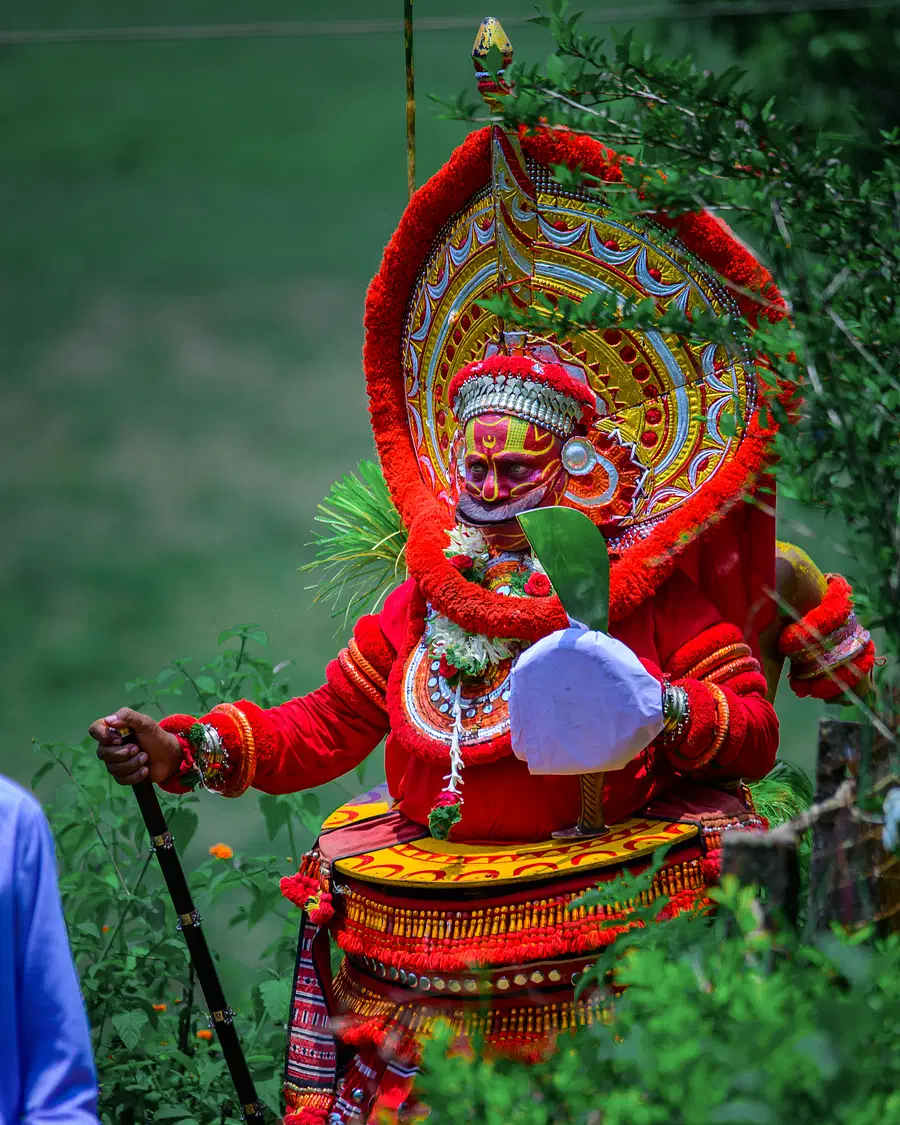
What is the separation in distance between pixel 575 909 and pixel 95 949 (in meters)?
1.40

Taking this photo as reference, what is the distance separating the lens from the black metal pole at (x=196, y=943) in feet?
9.37

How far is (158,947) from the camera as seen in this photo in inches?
139

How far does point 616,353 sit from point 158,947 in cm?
170

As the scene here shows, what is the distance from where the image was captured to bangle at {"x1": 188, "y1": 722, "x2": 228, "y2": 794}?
9.37 ft

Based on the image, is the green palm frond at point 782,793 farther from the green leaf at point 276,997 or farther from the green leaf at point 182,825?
the green leaf at point 182,825

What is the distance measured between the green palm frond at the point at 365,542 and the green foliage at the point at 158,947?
0.45 meters

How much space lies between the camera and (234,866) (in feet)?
12.2

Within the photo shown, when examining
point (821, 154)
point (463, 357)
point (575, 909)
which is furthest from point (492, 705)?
point (821, 154)

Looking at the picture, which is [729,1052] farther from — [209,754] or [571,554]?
[209,754]

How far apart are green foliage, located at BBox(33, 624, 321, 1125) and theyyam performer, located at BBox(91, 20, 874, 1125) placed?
0.57 m

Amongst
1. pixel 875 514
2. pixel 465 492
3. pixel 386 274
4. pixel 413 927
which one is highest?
pixel 875 514

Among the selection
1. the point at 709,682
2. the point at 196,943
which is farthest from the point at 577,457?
the point at 196,943

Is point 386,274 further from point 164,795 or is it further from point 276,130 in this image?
point 276,130

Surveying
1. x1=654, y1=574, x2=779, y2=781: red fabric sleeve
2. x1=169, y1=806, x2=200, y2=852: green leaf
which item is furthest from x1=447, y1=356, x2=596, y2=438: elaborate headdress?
x1=169, y1=806, x2=200, y2=852: green leaf
